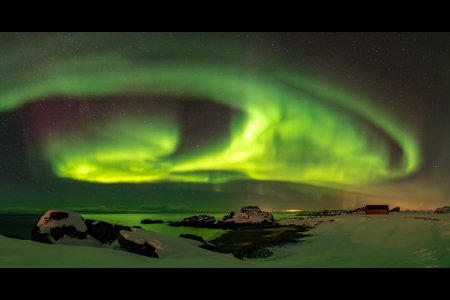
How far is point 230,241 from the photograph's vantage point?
13242 millimetres

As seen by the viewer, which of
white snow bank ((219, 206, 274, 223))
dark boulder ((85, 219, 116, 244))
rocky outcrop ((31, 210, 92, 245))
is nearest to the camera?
rocky outcrop ((31, 210, 92, 245))

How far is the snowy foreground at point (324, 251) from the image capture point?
24.0 ft

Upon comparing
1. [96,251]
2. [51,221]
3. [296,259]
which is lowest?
[296,259]

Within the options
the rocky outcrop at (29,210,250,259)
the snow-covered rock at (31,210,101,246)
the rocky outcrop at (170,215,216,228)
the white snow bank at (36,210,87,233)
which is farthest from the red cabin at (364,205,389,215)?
the white snow bank at (36,210,87,233)

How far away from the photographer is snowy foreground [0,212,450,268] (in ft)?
24.0

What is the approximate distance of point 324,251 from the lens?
1072cm

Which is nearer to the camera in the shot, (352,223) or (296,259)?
(296,259)

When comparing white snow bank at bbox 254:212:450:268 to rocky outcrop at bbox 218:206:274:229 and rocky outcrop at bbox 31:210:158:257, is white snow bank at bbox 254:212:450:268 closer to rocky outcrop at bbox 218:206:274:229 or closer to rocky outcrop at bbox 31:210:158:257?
rocky outcrop at bbox 218:206:274:229

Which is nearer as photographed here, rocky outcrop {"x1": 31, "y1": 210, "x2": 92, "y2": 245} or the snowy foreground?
the snowy foreground

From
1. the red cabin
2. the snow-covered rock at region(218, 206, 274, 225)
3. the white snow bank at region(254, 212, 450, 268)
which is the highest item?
the red cabin

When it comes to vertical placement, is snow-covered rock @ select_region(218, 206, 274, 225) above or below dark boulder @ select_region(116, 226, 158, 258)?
above
